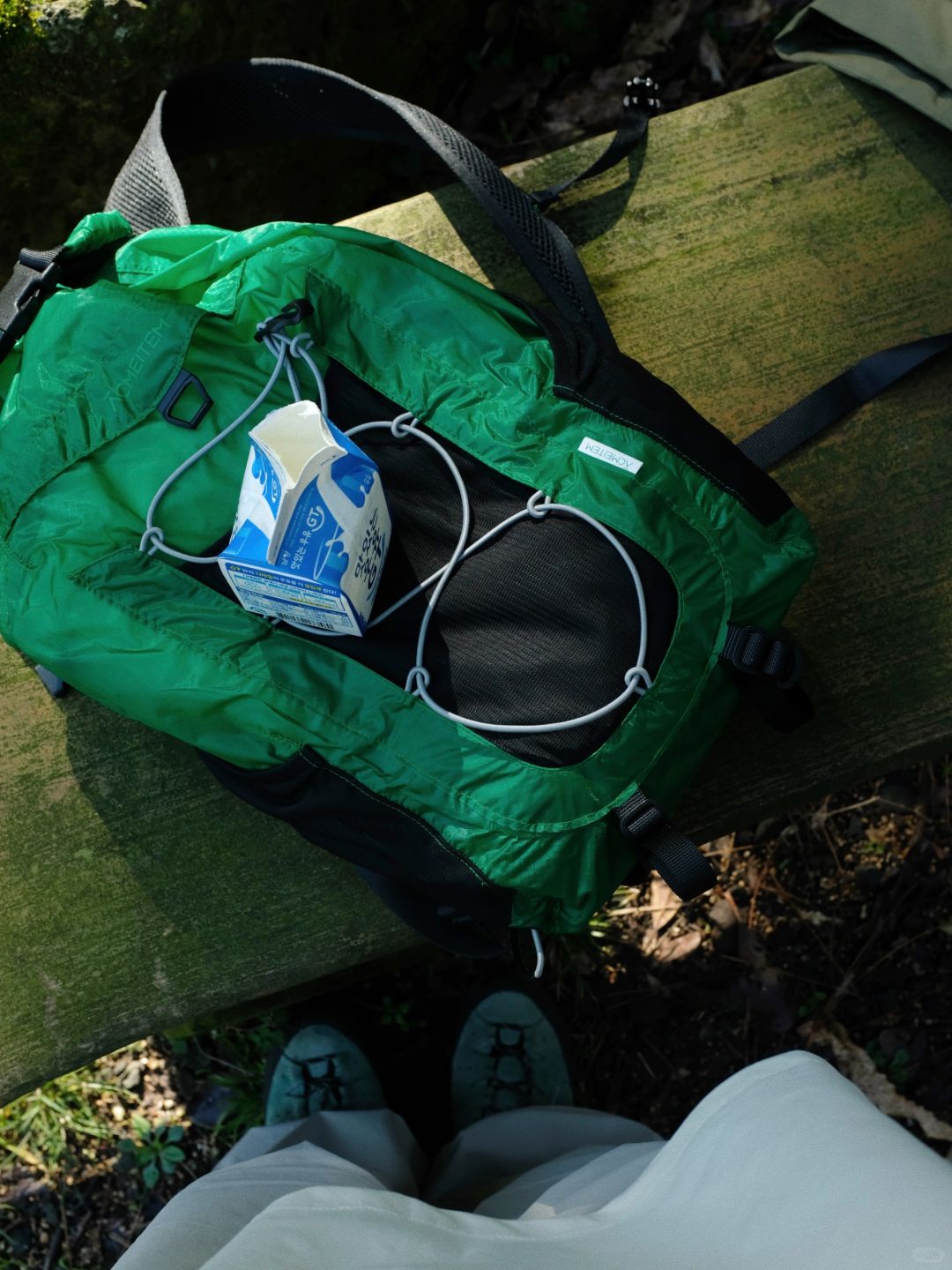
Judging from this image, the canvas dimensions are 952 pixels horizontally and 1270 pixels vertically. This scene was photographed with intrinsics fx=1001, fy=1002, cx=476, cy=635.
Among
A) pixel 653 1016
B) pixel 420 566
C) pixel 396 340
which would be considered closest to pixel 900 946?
pixel 653 1016

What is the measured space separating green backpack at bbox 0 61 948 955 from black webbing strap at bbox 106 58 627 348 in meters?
0.14

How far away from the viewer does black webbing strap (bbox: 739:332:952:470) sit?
1614 mm

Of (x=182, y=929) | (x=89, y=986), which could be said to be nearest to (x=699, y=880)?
(x=182, y=929)

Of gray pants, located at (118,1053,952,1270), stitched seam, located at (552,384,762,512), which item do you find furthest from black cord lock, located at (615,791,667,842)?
stitched seam, located at (552,384,762,512)

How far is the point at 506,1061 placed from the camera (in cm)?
182

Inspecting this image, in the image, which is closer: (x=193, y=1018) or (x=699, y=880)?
(x=699, y=880)

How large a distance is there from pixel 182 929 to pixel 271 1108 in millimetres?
476

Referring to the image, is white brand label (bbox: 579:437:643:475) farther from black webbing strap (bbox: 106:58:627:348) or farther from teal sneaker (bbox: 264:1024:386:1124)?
teal sneaker (bbox: 264:1024:386:1124)

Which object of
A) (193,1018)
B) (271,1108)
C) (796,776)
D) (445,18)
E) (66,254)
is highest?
(445,18)

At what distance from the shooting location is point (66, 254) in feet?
4.75

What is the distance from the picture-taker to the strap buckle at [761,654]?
1.31m

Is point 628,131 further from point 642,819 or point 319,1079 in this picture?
point 319,1079

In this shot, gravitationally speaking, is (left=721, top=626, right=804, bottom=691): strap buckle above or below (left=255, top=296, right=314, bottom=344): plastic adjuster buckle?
below

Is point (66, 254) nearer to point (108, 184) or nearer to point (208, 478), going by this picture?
point (208, 478)
